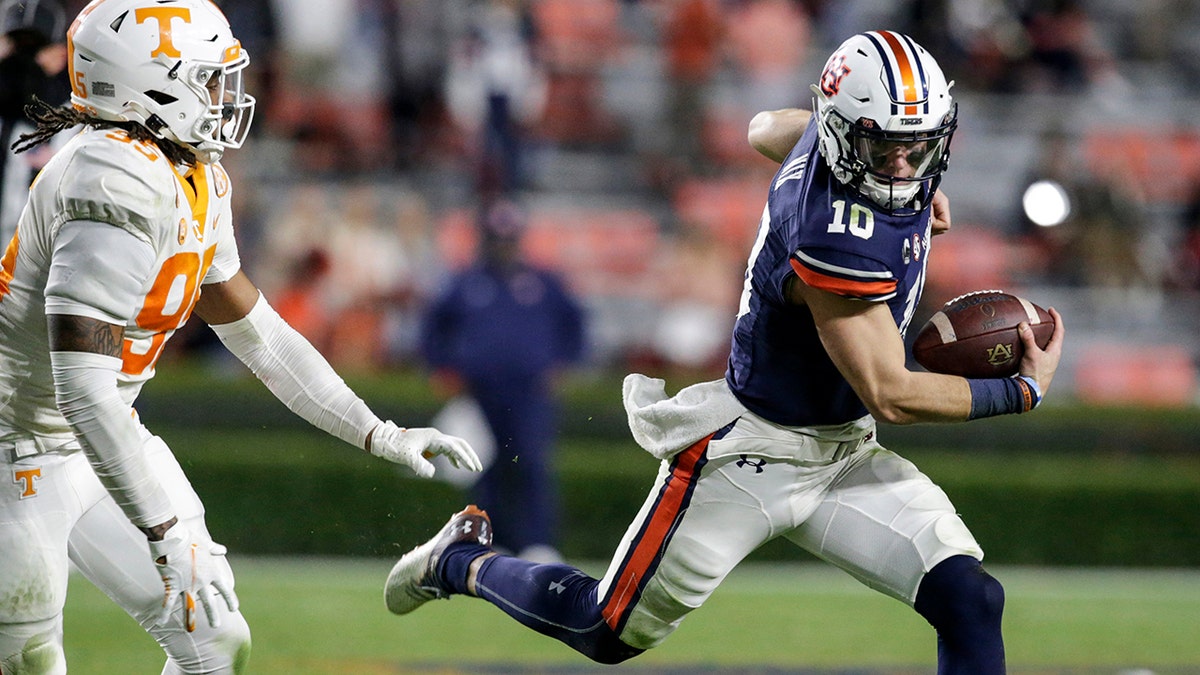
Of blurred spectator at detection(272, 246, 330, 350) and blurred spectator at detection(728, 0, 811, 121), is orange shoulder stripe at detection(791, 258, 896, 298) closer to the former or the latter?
blurred spectator at detection(272, 246, 330, 350)

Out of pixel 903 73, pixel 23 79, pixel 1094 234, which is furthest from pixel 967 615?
pixel 1094 234

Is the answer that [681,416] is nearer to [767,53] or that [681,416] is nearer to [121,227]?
[121,227]

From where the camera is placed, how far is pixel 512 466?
7.90m

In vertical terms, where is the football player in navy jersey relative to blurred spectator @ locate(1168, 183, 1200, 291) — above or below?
above

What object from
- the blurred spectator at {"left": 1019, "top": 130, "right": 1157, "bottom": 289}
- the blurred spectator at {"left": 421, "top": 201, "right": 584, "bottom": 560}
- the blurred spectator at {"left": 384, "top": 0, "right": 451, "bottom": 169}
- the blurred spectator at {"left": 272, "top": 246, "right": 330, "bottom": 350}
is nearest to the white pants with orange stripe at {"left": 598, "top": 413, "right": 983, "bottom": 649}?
the blurred spectator at {"left": 421, "top": 201, "right": 584, "bottom": 560}

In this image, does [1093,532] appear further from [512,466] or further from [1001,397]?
[1001,397]

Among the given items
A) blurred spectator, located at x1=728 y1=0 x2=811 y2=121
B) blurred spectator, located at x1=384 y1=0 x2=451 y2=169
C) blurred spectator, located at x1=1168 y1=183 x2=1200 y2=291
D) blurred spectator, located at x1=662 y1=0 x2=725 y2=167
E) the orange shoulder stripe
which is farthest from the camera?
blurred spectator, located at x1=728 y1=0 x2=811 y2=121

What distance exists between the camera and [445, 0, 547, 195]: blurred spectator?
10.2 m

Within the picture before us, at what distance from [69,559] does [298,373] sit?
2.20 feet

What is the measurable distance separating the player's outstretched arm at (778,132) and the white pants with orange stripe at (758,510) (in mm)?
779

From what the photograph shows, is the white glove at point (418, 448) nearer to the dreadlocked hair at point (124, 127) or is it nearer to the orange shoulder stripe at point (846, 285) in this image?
the dreadlocked hair at point (124, 127)

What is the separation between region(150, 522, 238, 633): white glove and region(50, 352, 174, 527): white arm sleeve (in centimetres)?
7

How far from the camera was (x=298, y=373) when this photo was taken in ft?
12.3

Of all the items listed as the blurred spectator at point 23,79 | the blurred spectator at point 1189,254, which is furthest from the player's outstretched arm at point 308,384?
the blurred spectator at point 1189,254
